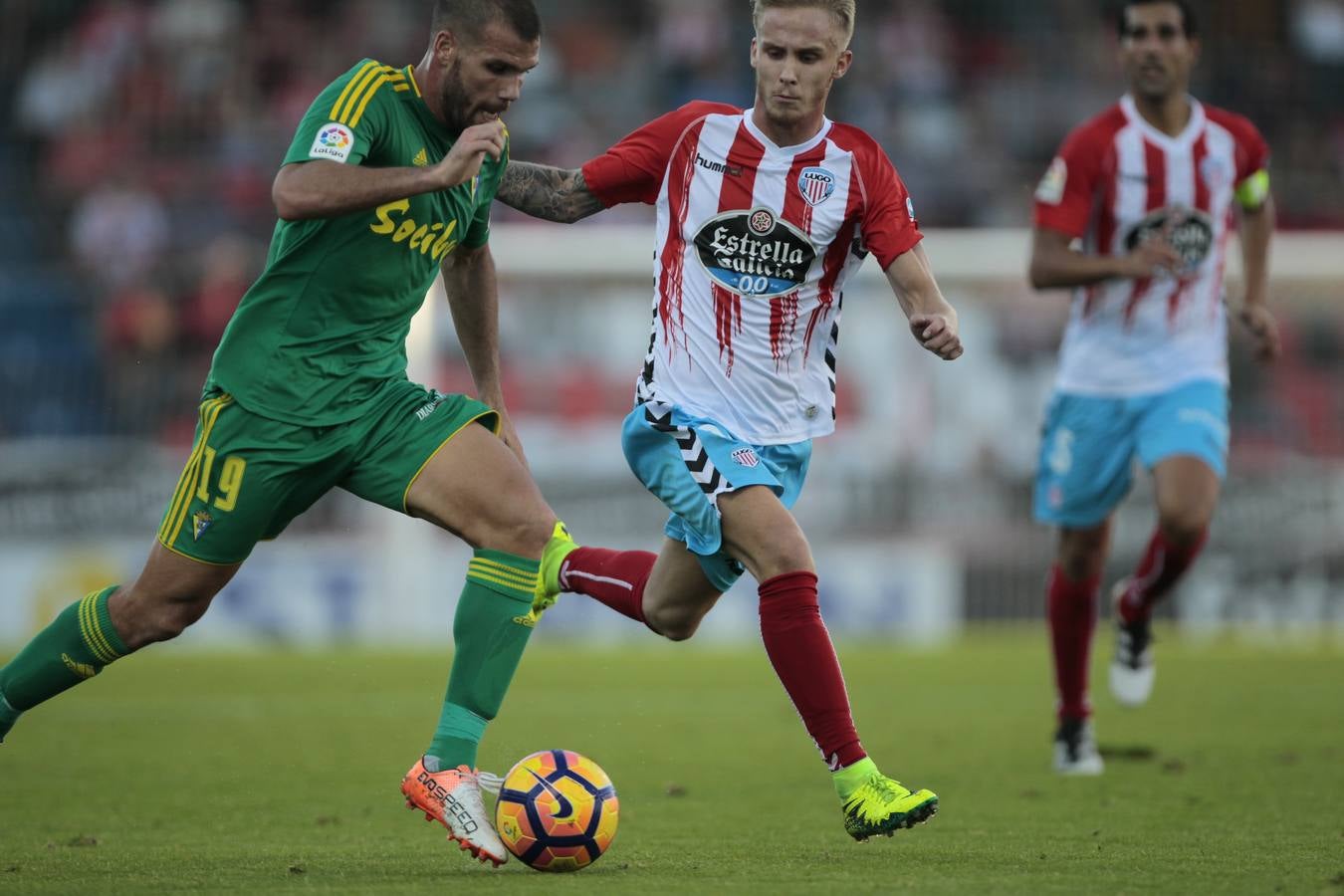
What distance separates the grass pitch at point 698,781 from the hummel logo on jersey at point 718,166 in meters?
1.93

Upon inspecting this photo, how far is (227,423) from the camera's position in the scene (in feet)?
18.4

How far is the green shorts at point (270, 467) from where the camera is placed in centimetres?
560

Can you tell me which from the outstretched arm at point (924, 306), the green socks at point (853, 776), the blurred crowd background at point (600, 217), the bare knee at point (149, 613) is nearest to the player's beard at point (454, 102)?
the outstretched arm at point (924, 306)

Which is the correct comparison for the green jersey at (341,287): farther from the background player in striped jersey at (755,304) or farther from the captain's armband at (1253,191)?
the captain's armband at (1253,191)

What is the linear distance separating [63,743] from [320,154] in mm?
4582

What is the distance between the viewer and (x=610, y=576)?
6.12 m

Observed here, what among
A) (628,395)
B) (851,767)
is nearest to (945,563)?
(628,395)

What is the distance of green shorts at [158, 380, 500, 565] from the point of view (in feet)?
18.4

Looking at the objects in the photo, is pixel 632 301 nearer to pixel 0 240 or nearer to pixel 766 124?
pixel 0 240

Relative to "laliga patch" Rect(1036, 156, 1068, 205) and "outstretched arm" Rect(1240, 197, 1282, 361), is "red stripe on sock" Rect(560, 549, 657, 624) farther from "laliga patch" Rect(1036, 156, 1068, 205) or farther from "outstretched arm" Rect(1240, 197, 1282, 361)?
"outstretched arm" Rect(1240, 197, 1282, 361)

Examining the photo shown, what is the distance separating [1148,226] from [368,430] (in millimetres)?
3811

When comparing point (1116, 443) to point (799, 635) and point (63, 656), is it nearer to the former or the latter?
point (799, 635)

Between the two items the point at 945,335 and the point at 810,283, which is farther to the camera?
the point at 810,283

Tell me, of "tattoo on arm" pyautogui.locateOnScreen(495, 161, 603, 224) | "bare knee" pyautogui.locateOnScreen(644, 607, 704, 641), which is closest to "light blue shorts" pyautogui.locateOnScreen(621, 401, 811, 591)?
"bare knee" pyautogui.locateOnScreen(644, 607, 704, 641)
